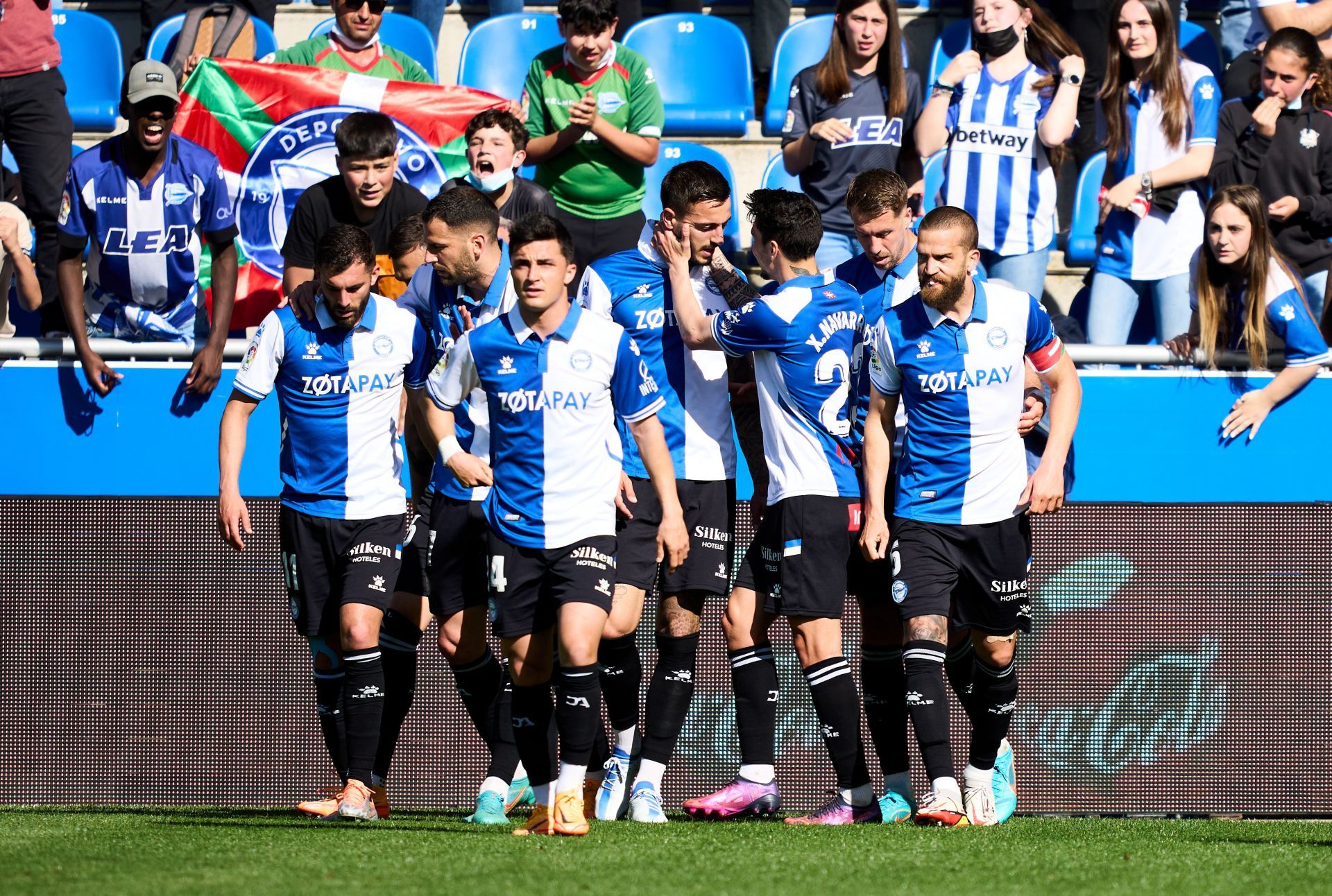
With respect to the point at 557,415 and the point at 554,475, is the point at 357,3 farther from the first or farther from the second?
the point at 554,475

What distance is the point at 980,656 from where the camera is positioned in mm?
6156

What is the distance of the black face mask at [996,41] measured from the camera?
8648mm

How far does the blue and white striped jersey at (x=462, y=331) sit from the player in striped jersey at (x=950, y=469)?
138 cm

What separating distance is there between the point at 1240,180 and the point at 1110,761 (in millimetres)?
3151

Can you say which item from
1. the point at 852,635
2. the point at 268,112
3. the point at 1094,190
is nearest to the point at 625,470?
the point at 852,635

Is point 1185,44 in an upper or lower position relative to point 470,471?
upper

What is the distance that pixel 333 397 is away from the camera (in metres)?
6.18

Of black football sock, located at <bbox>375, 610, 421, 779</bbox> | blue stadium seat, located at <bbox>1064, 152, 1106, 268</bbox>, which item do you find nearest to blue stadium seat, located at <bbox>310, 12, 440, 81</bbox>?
blue stadium seat, located at <bbox>1064, 152, 1106, 268</bbox>

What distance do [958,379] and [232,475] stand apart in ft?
8.29

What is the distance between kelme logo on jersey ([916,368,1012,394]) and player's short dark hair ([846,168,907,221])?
681 millimetres

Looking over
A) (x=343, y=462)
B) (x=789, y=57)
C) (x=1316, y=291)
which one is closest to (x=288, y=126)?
(x=343, y=462)

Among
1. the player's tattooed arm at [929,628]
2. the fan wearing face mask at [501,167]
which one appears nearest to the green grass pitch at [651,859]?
the player's tattooed arm at [929,628]

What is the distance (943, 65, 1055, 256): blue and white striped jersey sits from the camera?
8547 millimetres

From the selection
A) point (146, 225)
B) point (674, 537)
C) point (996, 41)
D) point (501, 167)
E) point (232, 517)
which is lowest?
point (232, 517)
